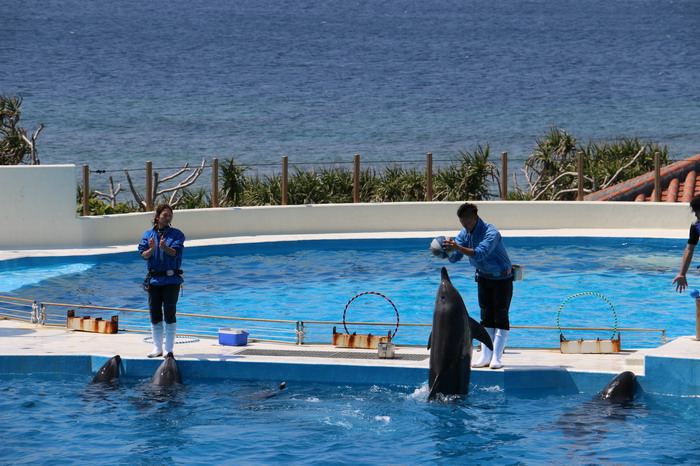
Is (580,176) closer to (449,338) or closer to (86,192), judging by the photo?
(86,192)

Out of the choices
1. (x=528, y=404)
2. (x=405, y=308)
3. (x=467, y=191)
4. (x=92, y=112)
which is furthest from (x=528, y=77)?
(x=528, y=404)

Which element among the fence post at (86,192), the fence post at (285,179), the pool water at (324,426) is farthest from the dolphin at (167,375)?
the fence post at (285,179)

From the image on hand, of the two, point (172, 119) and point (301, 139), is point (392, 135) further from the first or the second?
point (172, 119)

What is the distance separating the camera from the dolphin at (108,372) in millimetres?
9609

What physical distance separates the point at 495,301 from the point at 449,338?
772 mm

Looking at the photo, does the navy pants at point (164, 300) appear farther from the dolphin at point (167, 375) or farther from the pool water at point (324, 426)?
the pool water at point (324, 426)

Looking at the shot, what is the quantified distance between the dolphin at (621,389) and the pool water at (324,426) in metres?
0.08

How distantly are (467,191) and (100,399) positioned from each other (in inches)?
583

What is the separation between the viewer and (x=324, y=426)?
8.60m

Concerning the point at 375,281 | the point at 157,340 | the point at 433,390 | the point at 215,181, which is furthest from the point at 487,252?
the point at 215,181

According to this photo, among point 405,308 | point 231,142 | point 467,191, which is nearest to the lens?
point 405,308

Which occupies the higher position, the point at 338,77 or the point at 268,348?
the point at 338,77

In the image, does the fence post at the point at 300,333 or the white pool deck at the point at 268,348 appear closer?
the white pool deck at the point at 268,348

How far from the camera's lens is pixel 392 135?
204 feet
